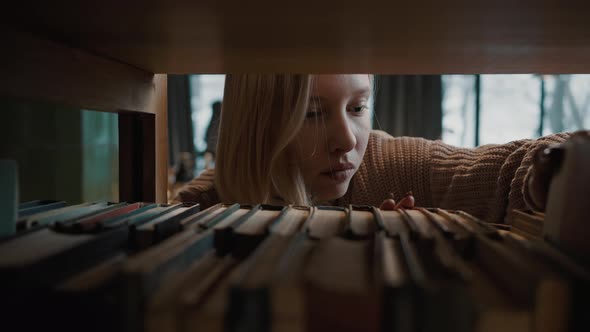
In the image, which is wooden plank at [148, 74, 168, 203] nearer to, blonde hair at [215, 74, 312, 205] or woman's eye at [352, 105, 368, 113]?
blonde hair at [215, 74, 312, 205]

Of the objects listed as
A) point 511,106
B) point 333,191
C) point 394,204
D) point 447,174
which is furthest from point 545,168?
point 511,106

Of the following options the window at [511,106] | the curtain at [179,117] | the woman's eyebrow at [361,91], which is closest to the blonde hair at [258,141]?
the woman's eyebrow at [361,91]

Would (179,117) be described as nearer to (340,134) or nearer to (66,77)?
(340,134)

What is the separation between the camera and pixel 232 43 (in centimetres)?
46

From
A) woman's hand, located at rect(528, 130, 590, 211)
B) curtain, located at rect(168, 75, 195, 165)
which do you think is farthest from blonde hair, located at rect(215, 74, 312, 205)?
curtain, located at rect(168, 75, 195, 165)

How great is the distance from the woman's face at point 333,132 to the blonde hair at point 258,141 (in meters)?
0.04

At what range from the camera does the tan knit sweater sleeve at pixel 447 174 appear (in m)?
0.87

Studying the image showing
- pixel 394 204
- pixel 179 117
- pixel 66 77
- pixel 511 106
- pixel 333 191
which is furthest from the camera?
pixel 179 117

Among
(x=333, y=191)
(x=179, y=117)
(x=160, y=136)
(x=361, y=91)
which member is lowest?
(x=333, y=191)

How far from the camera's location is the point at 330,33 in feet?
1.35

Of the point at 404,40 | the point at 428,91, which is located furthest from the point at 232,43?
the point at 428,91

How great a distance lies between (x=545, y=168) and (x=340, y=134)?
0.60 m

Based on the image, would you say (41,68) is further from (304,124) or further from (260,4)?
(304,124)

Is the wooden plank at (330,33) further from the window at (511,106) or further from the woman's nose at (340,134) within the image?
the window at (511,106)
